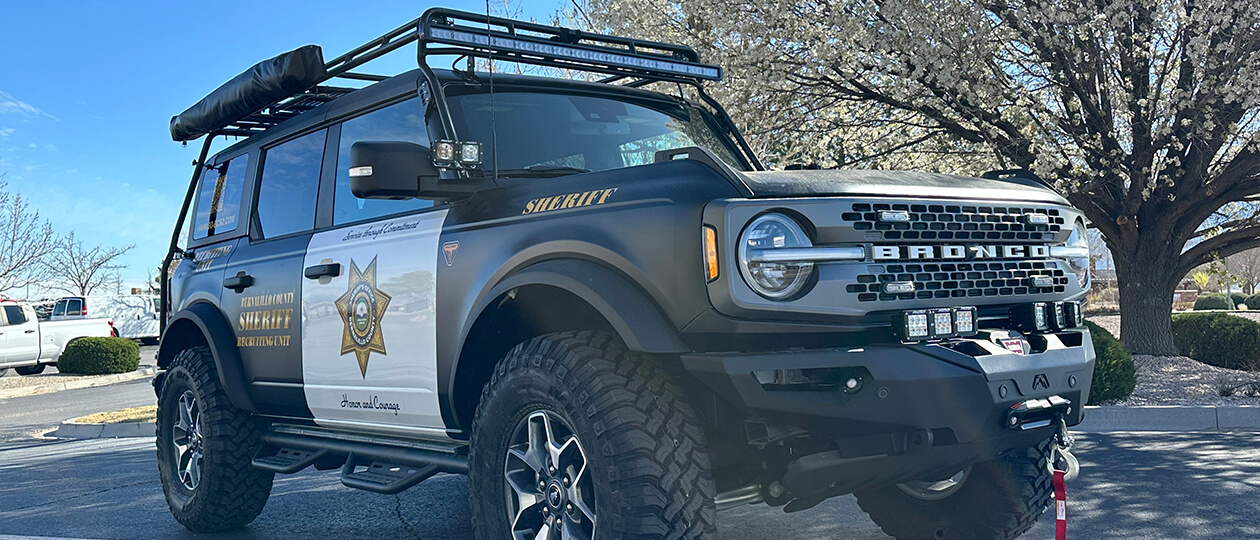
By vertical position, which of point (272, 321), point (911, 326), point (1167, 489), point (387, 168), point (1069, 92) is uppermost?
point (1069, 92)

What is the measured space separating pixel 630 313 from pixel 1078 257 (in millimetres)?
1760

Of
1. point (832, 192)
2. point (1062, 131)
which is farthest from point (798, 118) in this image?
point (832, 192)

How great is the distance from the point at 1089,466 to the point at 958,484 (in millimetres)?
3465

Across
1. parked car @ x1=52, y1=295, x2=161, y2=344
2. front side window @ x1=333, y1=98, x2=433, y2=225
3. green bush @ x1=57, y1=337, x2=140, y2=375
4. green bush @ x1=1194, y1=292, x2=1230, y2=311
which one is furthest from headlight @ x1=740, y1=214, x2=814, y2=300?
green bush @ x1=1194, y1=292, x2=1230, y2=311

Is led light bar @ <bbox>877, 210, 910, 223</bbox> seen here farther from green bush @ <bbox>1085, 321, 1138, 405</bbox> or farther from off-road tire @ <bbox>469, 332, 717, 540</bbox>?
green bush @ <bbox>1085, 321, 1138, 405</bbox>

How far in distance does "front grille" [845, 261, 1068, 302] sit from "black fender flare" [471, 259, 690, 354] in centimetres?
57

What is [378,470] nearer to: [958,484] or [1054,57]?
[958,484]

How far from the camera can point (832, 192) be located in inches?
133

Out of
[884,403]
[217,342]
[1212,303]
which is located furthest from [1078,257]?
[1212,303]

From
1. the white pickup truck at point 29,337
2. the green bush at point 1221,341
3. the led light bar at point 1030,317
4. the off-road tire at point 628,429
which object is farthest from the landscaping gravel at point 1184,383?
the white pickup truck at point 29,337

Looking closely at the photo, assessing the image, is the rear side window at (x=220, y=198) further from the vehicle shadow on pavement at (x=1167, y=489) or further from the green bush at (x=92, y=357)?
the green bush at (x=92, y=357)

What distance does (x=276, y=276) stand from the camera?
5391 millimetres

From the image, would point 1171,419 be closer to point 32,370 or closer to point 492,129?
point 492,129

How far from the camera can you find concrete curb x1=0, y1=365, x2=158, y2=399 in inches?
786
